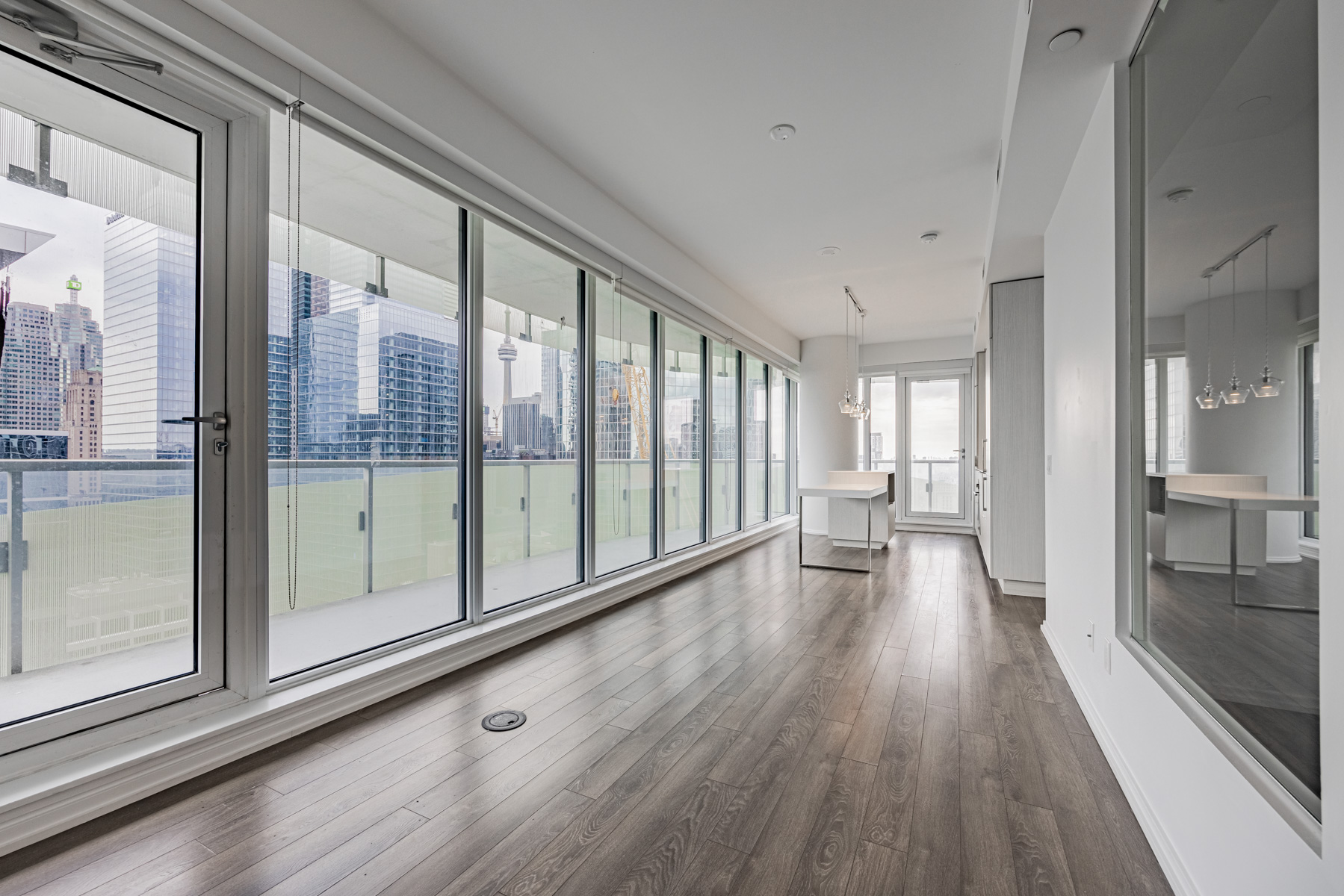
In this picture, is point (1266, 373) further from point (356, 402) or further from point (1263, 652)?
point (356, 402)

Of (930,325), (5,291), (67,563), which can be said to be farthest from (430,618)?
(930,325)

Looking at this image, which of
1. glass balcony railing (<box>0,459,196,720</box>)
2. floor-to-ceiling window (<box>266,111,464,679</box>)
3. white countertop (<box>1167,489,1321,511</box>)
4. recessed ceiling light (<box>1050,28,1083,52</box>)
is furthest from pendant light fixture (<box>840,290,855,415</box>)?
glass balcony railing (<box>0,459,196,720</box>)

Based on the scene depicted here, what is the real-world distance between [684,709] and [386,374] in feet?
6.58

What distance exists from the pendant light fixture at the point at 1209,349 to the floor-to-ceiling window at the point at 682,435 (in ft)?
13.2

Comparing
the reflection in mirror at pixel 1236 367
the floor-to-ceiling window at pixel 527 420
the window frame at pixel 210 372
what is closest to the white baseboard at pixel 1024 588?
the reflection in mirror at pixel 1236 367

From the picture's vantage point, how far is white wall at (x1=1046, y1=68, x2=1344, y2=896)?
1223 millimetres

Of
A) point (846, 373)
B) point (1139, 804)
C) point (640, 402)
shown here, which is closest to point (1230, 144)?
point (1139, 804)

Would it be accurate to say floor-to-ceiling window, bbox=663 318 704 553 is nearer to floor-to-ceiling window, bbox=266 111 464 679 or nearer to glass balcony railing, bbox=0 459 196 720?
floor-to-ceiling window, bbox=266 111 464 679

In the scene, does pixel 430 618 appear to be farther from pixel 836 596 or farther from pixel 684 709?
pixel 836 596

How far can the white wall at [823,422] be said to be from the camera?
8.20 m

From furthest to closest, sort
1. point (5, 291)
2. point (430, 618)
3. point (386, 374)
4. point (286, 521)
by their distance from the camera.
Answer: point (430, 618)
point (386, 374)
point (286, 521)
point (5, 291)

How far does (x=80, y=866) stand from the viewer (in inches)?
61.8

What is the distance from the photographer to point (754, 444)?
7.73m

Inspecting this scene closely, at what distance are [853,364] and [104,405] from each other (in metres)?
7.85
